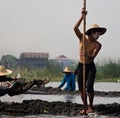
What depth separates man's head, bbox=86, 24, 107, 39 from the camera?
10148 mm

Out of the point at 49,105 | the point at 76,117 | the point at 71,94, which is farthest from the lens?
the point at 71,94

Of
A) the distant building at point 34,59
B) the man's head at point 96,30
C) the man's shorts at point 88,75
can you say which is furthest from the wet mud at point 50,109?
the distant building at point 34,59

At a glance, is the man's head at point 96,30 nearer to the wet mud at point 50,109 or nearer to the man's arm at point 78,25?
the man's arm at point 78,25

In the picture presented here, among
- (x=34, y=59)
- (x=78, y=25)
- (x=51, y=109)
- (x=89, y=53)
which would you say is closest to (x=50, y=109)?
(x=51, y=109)

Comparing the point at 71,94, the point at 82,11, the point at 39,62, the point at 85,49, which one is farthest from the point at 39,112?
the point at 39,62

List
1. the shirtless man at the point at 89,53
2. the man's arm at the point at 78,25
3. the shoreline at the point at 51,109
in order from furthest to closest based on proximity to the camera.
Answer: the shoreline at the point at 51,109 < the shirtless man at the point at 89,53 < the man's arm at the point at 78,25

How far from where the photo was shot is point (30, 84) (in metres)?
10.7

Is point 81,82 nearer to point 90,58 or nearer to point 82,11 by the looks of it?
point 90,58

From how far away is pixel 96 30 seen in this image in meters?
10.2

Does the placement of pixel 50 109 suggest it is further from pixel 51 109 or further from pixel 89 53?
pixel 89 53

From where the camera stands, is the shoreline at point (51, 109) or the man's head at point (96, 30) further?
the shoreline at point (51, 109)

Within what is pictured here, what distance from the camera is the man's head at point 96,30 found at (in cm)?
1015

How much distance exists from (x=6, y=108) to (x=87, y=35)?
8.25 feet

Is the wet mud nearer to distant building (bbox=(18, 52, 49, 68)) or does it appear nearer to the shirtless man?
the shirtless man
